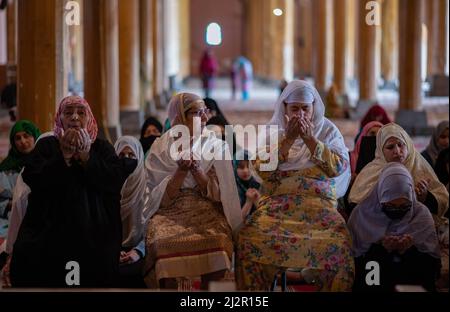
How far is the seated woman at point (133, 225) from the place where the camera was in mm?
6090

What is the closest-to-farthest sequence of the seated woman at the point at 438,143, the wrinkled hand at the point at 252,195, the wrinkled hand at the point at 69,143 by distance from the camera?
the wrinkled hand at the point at 69,143 → the wrinkled hand at the point at 252,195 → the seated woman at the point at 438,143

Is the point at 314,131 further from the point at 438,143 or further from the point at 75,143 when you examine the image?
the point at 438,143

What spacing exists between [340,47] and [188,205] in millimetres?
14978

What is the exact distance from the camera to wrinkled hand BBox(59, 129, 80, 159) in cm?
565

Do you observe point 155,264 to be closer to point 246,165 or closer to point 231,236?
point 231,236

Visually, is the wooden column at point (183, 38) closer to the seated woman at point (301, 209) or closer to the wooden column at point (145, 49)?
the wooden column at point (145, 49)

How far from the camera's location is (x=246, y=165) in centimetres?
790

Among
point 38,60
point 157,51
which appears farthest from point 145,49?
point 38,60

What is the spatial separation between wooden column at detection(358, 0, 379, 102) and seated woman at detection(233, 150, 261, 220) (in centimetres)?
1029

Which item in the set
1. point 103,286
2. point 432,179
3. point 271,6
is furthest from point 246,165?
point 271,6

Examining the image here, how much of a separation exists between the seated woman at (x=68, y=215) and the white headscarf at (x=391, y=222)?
1345 mm

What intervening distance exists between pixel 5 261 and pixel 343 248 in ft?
6.97

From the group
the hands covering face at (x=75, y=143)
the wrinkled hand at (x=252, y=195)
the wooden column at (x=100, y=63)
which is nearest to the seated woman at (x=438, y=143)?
the wrinkled hand at (x=252, y=195)

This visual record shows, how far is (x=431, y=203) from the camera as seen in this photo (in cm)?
626
